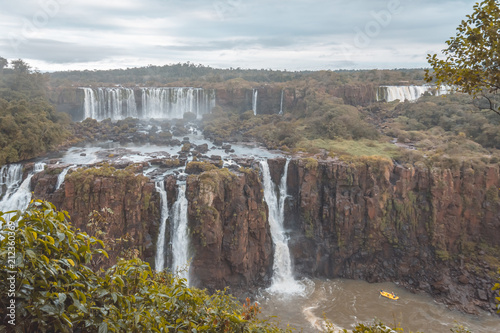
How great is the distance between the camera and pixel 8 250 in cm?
294

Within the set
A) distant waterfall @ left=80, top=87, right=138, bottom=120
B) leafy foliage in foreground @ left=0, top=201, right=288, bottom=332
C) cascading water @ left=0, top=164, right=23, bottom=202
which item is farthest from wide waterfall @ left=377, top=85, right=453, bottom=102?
leafy foliage in foreground @ left=0, top=201, right=288, bottom=332

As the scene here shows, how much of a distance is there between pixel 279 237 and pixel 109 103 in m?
28.4

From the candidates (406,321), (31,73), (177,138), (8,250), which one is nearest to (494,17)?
(8,250)

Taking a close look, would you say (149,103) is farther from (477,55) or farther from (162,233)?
(477,55)

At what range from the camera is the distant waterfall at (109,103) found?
37.9 metres

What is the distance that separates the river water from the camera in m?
15.8

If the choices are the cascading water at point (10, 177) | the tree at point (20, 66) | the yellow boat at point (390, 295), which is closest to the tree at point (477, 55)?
the yellow boat at point (390, 295)

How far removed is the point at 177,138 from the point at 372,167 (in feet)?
60.5

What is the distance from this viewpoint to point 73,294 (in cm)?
319

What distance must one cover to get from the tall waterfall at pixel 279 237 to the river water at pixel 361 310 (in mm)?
864

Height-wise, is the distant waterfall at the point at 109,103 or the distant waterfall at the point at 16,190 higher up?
the distant waterfall at the point at 109,103

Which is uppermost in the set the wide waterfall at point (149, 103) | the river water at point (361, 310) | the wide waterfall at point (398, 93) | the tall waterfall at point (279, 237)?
the wide waterfall at point (398, 93)

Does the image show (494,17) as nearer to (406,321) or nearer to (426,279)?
(406,321)

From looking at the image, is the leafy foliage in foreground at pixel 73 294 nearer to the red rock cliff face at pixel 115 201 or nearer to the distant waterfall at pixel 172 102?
the red rock cliff face at pixel 115 201
